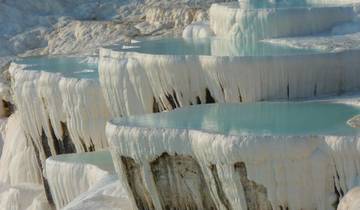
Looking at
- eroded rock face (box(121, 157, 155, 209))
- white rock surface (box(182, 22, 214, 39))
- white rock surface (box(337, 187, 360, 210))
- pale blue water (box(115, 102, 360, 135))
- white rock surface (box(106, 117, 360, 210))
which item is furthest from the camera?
white rock surface (box(182, 22, 214, 39))

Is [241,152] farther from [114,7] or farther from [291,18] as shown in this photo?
[114,7]

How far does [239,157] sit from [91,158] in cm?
417

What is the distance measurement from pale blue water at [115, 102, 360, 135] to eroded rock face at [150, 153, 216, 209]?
0.37 meters

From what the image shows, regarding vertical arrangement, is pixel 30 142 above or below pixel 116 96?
below

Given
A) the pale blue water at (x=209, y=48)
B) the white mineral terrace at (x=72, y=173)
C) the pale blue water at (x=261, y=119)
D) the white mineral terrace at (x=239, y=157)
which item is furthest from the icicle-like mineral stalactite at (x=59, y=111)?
the white mineral terrace at (x=239, y=157)

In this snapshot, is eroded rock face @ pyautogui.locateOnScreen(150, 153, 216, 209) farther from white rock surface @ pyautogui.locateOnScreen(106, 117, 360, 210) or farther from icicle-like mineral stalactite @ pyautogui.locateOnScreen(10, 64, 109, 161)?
icicle-like mineral stalactite @ pyautogui.locateOnScreen(10, 64, 109, 161)

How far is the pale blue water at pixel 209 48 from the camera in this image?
12.2m

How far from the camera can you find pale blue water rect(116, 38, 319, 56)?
12217 mm

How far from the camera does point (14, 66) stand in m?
14.9

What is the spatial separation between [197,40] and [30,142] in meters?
2.77

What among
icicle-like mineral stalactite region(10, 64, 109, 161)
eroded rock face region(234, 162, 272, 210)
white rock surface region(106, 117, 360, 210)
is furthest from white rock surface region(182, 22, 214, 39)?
→ eroded rock face region(234, 162, 272, 210)

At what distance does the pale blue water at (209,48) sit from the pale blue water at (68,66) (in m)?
0.70

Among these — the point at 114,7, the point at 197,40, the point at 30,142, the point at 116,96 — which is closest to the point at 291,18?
the point at 197,40

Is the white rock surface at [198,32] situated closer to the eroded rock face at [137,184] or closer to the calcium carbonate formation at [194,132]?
the calcium carbonate formation at [194,132]
